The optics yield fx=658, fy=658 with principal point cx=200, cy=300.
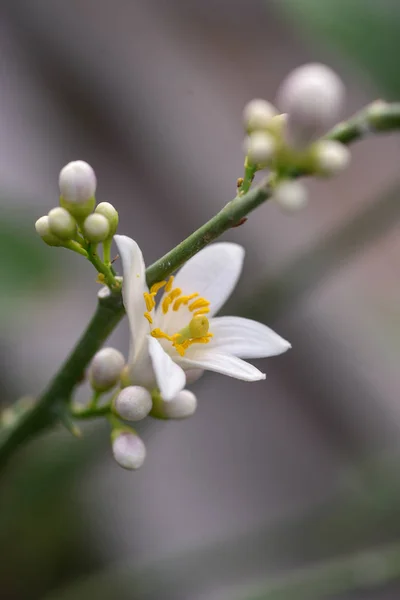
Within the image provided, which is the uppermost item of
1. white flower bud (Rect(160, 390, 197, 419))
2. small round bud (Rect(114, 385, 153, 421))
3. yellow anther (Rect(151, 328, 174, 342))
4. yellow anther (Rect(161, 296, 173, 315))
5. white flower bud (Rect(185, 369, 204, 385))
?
yellow anther (Rect(161, 296, 173, 315))

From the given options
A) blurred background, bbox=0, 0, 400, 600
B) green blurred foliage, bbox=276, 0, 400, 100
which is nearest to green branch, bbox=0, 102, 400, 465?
blurred background, bbox=0, 0, 400, 600

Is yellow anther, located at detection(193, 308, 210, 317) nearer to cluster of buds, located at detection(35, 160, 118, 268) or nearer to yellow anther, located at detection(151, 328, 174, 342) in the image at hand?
yellow anther, located at detection(151, 328, 174, 342)

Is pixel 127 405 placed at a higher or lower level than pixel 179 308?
lower

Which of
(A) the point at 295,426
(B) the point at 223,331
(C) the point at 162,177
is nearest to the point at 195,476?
(A) the point at 295,426

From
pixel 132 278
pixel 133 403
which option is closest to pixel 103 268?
pixel 132 278

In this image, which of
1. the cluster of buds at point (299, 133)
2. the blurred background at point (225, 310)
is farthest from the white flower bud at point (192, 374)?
the blurred background at point (225, 310)

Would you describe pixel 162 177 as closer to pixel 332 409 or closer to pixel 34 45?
pixel 34 45

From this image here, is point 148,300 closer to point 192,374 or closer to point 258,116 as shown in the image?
point 192,374
